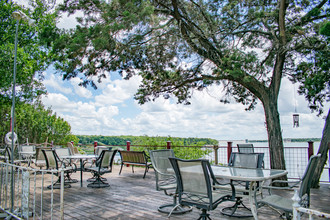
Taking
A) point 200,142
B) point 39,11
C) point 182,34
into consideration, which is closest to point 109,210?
point 182,34

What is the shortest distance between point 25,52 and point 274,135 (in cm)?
1237

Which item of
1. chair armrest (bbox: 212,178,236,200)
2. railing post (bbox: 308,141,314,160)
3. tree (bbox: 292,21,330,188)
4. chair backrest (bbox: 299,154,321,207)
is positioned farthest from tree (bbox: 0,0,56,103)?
chair backrest (bbox: 299,154,321,207)

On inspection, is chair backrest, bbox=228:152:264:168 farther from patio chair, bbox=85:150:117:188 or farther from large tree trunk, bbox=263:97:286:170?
patio chair, bbox=85:150:117:188

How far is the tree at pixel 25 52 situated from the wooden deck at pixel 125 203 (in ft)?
23.9

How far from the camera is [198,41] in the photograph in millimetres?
8156

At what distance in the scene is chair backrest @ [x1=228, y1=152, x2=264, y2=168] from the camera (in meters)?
5.00

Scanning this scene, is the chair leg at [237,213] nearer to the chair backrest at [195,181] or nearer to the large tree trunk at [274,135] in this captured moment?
the chair backrest at [195,181]

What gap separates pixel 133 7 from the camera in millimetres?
5879

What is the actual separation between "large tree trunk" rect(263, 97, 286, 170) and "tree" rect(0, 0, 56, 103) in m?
9.06

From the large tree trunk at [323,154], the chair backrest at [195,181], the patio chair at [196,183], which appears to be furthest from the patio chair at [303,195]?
the large tree trunk at [323,154]

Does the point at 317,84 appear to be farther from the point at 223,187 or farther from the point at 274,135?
the point at 223,187

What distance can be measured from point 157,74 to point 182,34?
221 cm

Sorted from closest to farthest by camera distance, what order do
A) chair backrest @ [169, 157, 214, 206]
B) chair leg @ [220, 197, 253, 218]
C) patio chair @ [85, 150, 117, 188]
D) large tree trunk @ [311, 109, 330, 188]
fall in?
1. chair backrest @ [169, 157, 214, 206]
2. chair leg @ [220, 197, 253, 218]
3. patio chair @ [85, 150, 117, 188]
4. large tree trunk @ [311, 109, 330, 188]

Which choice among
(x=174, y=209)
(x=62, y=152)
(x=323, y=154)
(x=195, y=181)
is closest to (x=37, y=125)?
(x=62, y=152)
